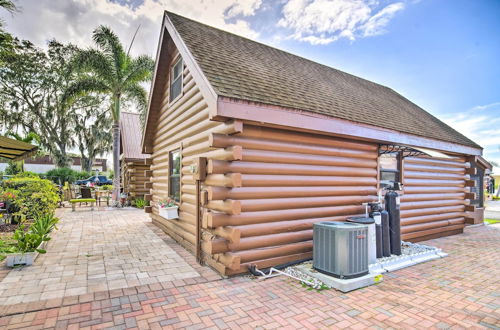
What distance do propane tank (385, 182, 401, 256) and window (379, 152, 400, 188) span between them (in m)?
0.98

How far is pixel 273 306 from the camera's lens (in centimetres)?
340

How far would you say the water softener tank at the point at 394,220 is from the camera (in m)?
5.57

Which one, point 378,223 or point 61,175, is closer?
point 378,223

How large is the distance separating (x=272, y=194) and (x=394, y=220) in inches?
113

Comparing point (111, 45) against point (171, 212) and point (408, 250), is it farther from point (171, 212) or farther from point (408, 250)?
point (408, 250)

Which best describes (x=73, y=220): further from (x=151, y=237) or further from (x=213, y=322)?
(x=213, y=322)

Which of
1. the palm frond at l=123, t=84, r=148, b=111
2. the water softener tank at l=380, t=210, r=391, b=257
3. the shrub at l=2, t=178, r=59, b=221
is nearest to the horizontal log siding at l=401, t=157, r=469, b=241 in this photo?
the water softener tank at l=380, t=210, r=391, b=257

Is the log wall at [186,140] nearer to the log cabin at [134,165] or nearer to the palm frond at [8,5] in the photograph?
the palm frond at [8,5]

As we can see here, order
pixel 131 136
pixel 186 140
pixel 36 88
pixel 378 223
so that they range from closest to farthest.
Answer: pixel 378 223, pixel 186 140, pixel 131 136, pixel 36 88

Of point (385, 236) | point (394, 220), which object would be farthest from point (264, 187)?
point (394, 220)

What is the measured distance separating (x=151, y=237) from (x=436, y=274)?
6505mm

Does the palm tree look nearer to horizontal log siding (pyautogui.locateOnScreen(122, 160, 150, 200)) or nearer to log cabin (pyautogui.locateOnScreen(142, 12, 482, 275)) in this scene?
horizontal log siding (pyautogui.locateOnScreen(122, 160, 150, 200))

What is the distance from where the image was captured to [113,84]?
14875mm

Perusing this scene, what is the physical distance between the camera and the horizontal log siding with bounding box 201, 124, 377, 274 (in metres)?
4.28
